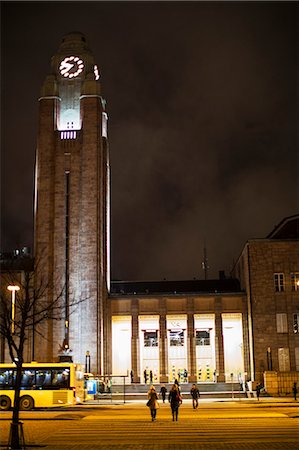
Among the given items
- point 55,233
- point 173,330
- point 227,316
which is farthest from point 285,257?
point 55,233

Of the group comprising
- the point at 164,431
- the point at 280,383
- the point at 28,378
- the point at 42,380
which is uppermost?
the point at 28,378

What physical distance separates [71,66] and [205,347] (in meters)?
35.2

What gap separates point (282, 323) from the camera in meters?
61.0

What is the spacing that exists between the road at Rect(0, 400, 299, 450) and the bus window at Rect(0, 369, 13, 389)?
25.8 ft

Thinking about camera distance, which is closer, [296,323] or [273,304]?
[296,323]

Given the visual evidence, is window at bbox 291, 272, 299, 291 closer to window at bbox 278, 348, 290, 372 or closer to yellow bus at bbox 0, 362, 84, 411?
window at bbox 278, 348, 290, 372

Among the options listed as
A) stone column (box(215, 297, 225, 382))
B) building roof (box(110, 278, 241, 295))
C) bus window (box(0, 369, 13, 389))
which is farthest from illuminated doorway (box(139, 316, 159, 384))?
bus window (box(0, 369, 13, 389))

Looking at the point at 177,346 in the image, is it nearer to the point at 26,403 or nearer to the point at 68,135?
the point at 68,135

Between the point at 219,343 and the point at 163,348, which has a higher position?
the point at 219,343

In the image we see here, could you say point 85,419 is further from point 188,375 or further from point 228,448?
point 188,375

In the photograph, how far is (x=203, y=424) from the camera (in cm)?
2536

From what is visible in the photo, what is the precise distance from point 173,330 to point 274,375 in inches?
592

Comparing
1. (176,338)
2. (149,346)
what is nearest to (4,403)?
(176,338)

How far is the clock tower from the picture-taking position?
6262 centimetres
